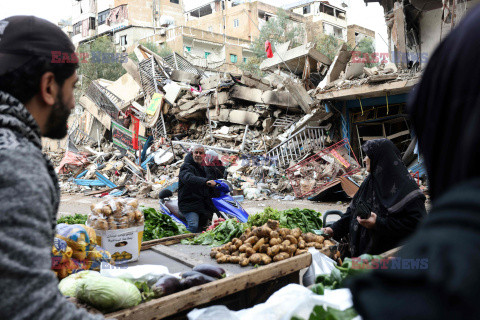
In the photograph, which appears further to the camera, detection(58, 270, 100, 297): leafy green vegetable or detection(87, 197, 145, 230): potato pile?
detection(87, 197, 145, 230): potato pile

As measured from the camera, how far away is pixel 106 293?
2.18 m

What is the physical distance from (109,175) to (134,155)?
1.62 m

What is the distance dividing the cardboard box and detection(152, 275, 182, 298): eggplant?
0.68 metres

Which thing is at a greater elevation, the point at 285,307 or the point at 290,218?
the point at 285,307

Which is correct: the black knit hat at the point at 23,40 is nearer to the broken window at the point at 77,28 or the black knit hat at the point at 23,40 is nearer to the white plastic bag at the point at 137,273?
the white plastic bag at the point at 137,273

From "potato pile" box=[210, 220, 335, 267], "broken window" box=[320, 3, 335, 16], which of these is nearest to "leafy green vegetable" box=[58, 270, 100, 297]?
"potato pile" box=[210, 220, 335, 267]

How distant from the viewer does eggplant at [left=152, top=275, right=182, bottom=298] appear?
2.49 meters

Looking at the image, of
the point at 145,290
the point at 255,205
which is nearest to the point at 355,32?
the point at 255,205

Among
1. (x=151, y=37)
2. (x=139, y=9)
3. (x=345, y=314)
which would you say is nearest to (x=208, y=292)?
(x=345, y=314)

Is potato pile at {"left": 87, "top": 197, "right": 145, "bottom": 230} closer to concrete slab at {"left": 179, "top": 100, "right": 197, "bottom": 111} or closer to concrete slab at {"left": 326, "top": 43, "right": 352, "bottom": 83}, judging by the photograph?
concrete slab at {"left": 326, "top": 43, "right": 352, "bottom": 83}

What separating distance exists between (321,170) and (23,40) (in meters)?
11.0

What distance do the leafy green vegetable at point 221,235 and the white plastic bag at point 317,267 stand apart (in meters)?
1.07

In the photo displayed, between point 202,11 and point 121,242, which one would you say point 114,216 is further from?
point 202,11

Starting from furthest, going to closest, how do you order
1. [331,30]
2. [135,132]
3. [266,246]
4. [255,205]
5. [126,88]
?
[331,30], [126,88], [135,132], [255,205], [266,246]
